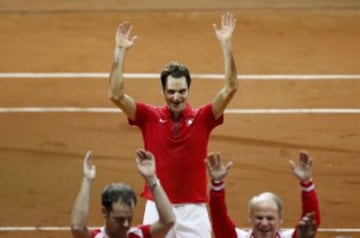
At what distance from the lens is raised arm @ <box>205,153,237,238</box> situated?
262 inches

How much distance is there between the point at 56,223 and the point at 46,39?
3.33 m

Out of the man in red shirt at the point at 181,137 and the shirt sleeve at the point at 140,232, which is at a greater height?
the man in red shirt at the point at 181,137

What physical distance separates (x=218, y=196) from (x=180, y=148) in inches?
69.6

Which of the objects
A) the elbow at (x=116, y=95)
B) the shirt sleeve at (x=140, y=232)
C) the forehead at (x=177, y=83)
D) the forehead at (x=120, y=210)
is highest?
the forehead at (x=177, y=83)

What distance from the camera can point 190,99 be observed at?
43.0ft

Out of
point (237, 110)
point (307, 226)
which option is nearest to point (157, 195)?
point (307, 226)

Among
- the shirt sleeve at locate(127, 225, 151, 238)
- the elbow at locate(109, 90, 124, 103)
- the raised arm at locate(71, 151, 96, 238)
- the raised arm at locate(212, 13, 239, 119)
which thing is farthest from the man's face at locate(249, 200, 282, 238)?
the elbow at locate(109, 90, 124, 103)

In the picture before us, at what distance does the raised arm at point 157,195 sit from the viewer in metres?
6.55

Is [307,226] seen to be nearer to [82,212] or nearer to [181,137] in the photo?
[82,212]

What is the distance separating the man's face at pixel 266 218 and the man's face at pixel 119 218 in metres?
0.83

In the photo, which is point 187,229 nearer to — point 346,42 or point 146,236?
point 146,236

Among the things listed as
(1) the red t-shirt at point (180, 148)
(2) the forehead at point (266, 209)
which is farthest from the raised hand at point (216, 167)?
(1) the red t-shirt at point (180, 148)

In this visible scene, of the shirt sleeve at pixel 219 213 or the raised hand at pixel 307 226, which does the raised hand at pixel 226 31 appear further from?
the raised hand at pixel 307 226

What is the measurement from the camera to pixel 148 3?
47.6 feet
